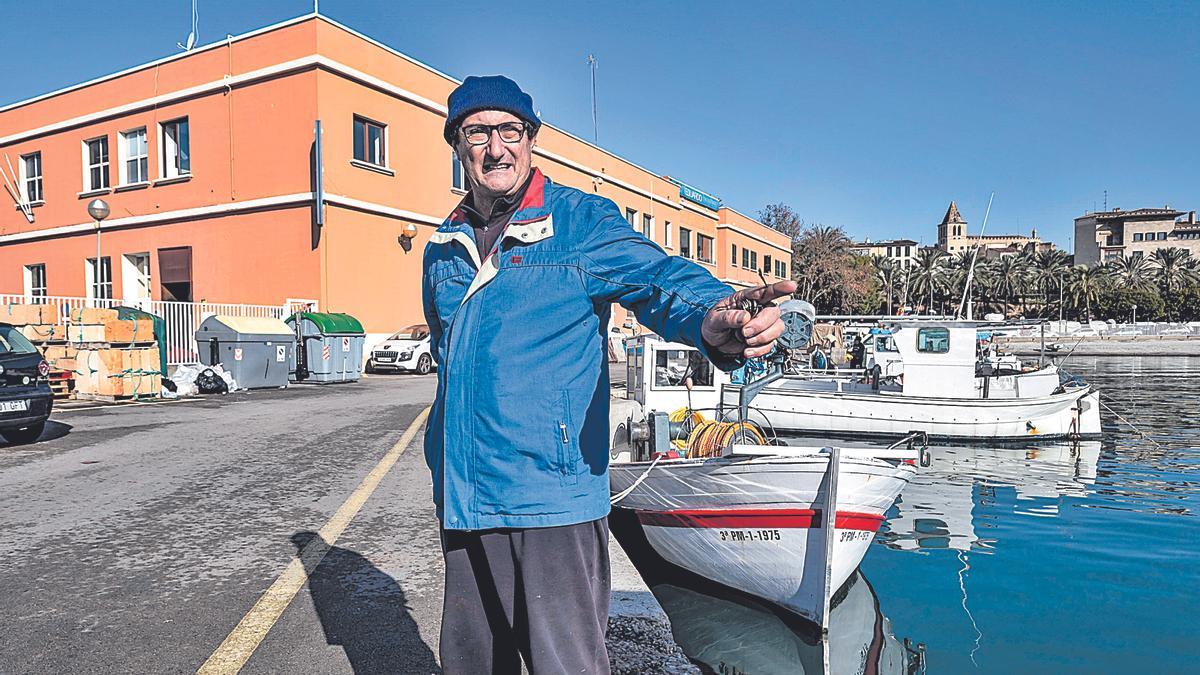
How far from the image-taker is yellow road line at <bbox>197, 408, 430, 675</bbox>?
377 cm

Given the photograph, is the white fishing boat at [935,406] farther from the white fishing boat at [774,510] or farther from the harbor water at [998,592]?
the white fishing boat at [774,510]

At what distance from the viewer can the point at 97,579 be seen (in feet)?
16.2

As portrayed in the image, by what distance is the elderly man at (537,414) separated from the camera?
218 cm

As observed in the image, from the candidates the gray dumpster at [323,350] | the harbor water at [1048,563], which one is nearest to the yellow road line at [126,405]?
the gray dumpster at [323,350]

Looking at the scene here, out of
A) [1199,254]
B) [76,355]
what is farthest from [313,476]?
[1199,254]

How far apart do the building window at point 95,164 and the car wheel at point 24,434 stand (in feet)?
69.3

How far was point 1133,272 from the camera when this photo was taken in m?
103

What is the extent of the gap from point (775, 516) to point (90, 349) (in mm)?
14247

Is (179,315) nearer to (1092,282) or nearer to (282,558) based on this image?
(282,558)

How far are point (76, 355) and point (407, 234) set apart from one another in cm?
1227

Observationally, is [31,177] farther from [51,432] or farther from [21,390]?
[21,390]

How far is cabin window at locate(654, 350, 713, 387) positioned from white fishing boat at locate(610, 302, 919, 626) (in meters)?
6.82

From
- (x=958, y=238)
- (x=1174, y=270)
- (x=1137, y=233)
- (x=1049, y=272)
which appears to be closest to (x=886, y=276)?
(x=1049, y=272)

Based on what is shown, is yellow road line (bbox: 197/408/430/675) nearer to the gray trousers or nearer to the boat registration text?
the gray trousers
